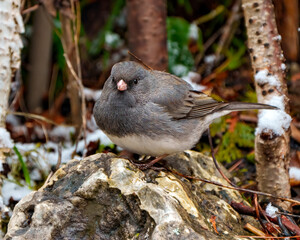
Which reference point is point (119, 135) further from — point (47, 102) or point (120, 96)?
point (47, 102)

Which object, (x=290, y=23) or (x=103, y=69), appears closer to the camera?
(x=290, y=23)

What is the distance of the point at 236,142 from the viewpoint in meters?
3.25

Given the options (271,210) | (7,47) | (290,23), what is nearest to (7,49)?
(7,47)

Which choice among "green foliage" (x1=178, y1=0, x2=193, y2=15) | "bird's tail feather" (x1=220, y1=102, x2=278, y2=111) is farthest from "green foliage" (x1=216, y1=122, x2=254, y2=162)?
"green foliage" (x1=178, y1=0, x2=193, y2=15)

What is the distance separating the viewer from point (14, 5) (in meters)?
2.52

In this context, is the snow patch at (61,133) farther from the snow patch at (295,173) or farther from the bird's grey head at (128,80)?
the snow patch at (295,173)

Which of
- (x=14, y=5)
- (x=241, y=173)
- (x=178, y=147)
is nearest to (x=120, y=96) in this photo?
(x=178, y=147)

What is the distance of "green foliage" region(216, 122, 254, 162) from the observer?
3.15 m

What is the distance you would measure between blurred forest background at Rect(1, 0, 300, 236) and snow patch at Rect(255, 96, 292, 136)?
533 millimetres

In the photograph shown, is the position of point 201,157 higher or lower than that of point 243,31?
lower

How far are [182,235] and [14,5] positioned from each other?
1.60m

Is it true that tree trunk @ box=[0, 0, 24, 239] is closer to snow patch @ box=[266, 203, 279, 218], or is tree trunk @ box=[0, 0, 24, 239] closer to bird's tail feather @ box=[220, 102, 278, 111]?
bird's tail feather @ box=[220, 102, 278, 111]

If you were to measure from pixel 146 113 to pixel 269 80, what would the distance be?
2.40 feet

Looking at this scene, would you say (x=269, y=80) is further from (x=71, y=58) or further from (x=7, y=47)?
(x=71, y=58)
